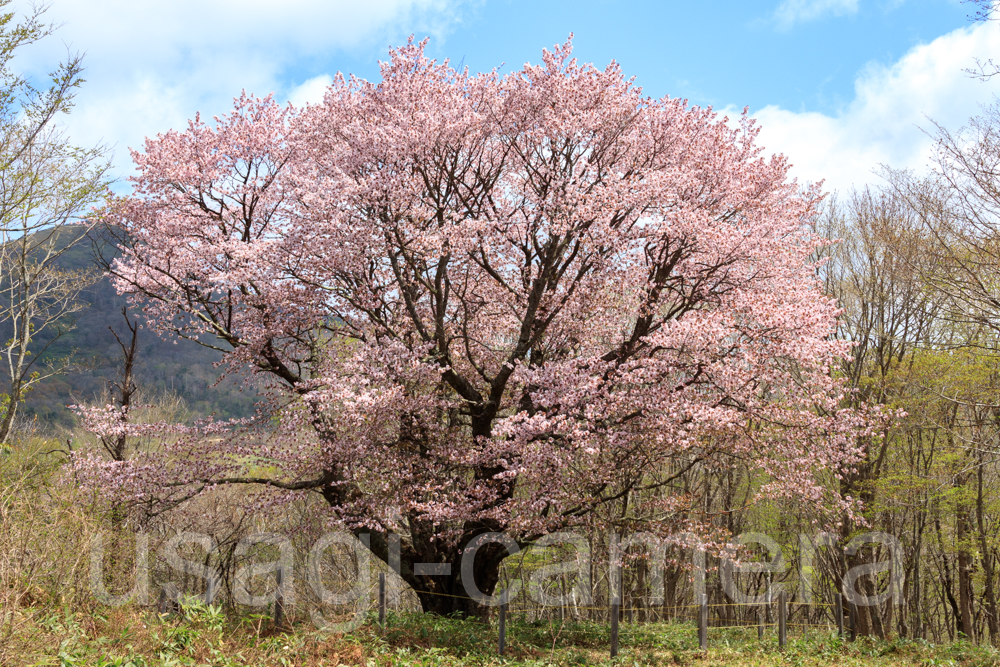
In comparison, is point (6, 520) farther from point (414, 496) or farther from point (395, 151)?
point (395, 151)

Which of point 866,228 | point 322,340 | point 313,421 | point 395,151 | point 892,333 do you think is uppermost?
point 866,228

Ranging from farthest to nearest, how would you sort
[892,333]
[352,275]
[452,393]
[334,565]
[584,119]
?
[334,565], [892,333], [452,393], [352,275], [584,119]

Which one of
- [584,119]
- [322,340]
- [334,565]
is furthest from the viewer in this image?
[334,565]

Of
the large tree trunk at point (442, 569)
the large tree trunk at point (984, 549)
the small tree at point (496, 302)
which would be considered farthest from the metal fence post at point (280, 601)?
the large tree trunk at point (984, 549)

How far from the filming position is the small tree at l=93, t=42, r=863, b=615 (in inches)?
448

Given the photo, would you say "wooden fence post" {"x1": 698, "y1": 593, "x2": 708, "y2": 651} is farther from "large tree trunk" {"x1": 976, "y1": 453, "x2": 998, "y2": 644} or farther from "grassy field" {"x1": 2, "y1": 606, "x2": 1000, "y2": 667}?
"large tree trunk" {"x1": 976, "y1": 453, "x2": 998, "y2": 644}

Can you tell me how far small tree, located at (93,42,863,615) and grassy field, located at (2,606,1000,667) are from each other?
1904 mm

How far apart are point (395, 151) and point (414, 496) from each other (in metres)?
5.98

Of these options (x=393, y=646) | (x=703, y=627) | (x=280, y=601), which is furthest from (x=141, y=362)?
(x=703, y=627)

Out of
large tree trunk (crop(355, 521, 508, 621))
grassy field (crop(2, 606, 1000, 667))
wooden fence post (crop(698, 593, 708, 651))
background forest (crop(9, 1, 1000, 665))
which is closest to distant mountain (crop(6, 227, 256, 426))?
background forest (crop(9, 1, 1000, 665))

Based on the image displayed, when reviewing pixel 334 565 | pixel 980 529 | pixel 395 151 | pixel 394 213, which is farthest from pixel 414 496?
pixel 980 529

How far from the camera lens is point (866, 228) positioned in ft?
65.1

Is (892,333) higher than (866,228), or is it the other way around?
(866,228)

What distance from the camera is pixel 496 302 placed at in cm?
1427
